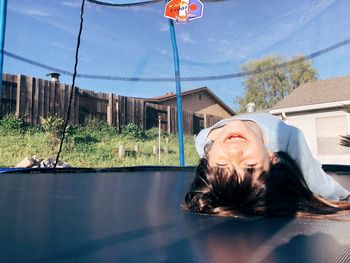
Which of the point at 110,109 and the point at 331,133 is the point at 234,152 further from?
the point at 331,133

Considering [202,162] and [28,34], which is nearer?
[202,162]

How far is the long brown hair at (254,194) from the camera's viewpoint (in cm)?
68

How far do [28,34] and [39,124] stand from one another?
2.44 ft

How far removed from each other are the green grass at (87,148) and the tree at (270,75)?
0.65 m

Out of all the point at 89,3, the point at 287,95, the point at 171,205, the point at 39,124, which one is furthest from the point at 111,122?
the point at 171,205

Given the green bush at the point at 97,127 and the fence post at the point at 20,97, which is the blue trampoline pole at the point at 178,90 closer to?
the green bush at the point at 97,127

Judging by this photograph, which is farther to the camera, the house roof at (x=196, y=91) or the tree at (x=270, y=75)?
the house roof at (x=196, y=91)

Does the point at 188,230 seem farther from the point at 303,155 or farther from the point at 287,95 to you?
the point at 287,95

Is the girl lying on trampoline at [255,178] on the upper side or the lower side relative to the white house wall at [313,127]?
lower

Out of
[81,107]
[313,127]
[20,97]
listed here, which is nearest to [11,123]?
[20,97]

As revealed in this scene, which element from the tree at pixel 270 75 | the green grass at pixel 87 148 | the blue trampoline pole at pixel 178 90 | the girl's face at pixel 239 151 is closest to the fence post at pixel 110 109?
the green grass at pixel 87 148

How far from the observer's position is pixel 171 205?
818 mm

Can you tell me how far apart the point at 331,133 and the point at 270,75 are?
57.7 inches

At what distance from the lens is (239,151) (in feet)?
2.19
